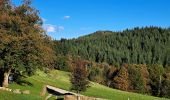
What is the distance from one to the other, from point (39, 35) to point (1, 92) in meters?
21.8

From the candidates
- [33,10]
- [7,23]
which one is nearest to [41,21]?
[33,10]

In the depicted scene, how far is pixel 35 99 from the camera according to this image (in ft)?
125

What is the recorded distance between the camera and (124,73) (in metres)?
171

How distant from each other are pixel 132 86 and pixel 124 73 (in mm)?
9330

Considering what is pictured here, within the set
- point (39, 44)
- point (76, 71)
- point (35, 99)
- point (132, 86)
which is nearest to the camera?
point (35, 99)

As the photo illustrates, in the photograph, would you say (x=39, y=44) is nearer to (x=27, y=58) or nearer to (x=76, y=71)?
(x=27, y=58)

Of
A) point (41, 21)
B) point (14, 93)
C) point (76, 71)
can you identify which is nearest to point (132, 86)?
point (76, 71)

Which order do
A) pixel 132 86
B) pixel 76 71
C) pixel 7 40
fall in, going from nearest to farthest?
pixel 7 40 < pixel 76 71 < pixel 132 86

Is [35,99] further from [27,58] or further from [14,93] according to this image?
[27,58]

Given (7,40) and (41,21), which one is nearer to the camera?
(7,40)

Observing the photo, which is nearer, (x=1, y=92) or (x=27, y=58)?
(x=1, y=92)

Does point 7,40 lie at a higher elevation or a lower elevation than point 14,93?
higher

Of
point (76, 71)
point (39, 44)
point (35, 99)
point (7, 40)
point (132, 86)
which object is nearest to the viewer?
point (35, 99)

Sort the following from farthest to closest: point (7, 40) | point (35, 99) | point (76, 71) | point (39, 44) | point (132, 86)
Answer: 1. point (132, 86)
2. point (76, 71)
3. point (39, 44)
4. point (7, 40)
5. point (35, 99)
